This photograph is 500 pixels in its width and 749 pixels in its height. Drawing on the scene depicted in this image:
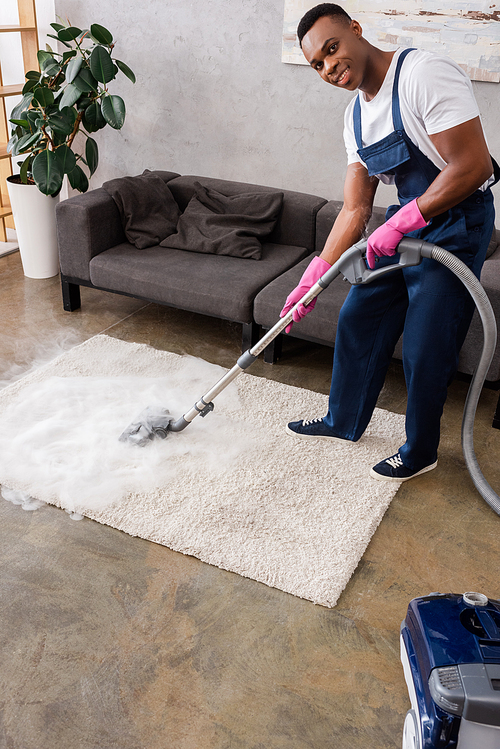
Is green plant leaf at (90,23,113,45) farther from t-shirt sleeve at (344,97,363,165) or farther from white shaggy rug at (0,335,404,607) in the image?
t-shirt sleeve at (344,97,363,165)

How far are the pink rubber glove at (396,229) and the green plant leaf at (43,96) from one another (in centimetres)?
218

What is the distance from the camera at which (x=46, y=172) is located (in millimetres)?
3223

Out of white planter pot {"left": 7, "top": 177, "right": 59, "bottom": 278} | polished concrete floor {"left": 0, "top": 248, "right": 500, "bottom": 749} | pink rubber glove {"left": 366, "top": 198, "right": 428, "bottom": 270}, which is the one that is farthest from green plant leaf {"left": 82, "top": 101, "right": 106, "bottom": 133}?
polished concrete floor {"left": 0, "top": 248, "right": 500, "bottom": 749}

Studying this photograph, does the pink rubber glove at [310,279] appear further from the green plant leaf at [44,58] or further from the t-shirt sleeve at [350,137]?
the green plant leaf at [44,58]

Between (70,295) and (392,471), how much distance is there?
6.29 ft

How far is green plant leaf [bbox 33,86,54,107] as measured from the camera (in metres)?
3.22

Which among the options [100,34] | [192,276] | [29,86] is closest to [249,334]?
[192,276]

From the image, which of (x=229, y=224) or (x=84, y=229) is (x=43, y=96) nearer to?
(x=84, y=229)

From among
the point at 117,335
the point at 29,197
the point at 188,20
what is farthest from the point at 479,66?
the point at 29,197

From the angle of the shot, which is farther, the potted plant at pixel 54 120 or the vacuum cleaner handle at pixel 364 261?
the potted plant at pixel 54 120

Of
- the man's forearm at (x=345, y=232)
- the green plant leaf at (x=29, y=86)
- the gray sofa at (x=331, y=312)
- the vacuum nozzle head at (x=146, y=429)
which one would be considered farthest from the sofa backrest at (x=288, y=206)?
the vacuum nozzle head at (x=146, y=429)

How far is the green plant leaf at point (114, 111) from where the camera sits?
3260 mm

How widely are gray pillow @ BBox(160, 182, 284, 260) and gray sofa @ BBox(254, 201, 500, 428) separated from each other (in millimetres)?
305

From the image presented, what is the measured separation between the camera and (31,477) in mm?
2072
